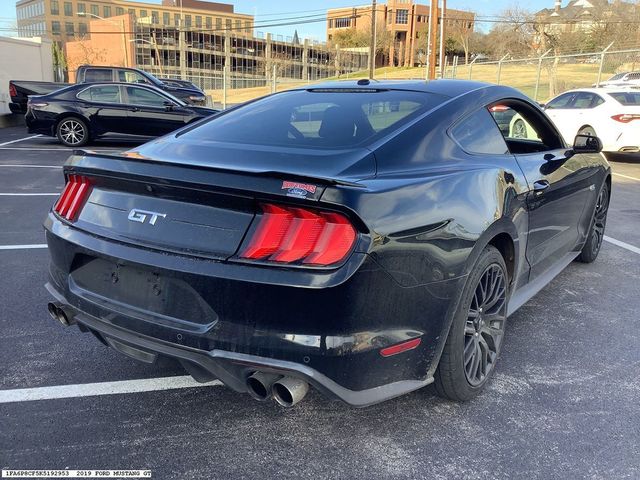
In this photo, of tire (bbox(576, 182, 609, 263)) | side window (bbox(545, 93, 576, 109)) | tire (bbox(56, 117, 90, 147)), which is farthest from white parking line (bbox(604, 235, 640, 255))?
tire (bbox(56, 117, 90, 147))

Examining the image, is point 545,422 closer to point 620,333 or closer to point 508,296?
point 508,296

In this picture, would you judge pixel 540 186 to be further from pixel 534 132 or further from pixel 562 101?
pixel 562 101

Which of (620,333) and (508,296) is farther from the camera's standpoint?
(620,333)

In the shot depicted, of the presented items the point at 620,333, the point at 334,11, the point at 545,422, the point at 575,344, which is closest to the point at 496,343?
the point at 545,422

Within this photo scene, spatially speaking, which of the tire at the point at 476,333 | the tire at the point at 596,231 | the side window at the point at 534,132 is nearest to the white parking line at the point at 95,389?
the tire at the point at 476,333

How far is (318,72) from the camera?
86500mm

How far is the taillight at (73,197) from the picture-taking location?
8.90 ft

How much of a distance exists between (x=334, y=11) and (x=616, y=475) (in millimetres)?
105913

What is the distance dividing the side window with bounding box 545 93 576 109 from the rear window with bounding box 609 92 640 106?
92 cm

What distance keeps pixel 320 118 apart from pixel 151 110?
414 inches

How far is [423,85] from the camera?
3.39 m

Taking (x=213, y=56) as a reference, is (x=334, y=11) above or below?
above

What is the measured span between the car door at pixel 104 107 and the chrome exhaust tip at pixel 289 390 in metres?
11.8

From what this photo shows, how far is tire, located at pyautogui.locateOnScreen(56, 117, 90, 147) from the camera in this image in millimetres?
12789
